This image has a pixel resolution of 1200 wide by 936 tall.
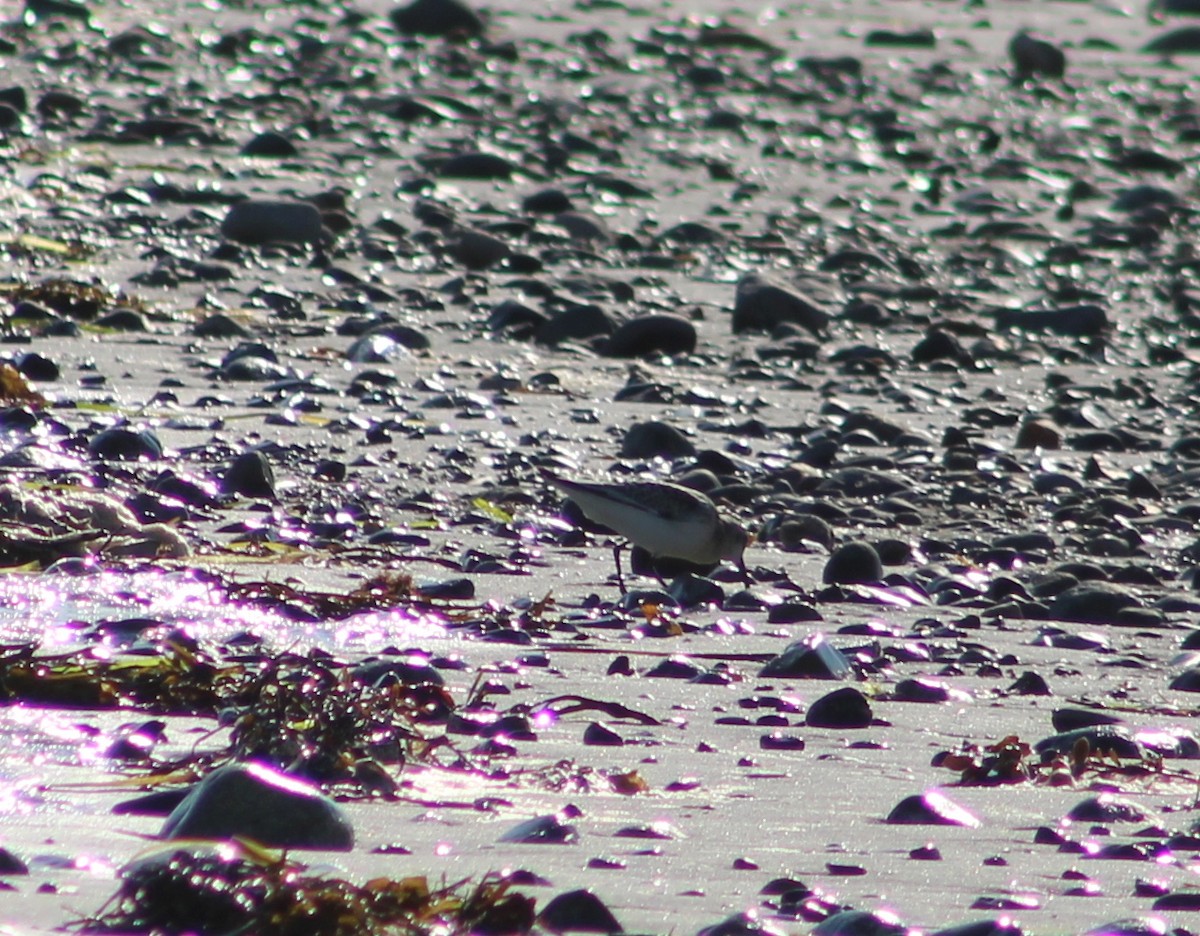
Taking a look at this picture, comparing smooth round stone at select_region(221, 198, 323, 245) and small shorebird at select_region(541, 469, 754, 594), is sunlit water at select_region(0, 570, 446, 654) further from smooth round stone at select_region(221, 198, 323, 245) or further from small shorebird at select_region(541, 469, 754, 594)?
smooth round stone at select_region(221, 198, 323, 245)

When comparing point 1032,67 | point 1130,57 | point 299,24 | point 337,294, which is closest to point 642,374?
point 337,294

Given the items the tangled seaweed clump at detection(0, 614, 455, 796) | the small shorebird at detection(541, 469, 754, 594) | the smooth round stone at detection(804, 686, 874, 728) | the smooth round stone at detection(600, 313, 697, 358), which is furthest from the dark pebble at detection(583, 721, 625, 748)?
the smooth round stone at detection(600, 313, 697, 358)

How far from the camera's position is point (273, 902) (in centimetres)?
213

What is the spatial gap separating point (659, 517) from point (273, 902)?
7.43ft

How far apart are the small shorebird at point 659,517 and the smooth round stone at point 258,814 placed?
1.93 metres

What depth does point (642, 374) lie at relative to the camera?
691cm

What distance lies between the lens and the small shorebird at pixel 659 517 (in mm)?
4332

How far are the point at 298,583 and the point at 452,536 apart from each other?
757 mm

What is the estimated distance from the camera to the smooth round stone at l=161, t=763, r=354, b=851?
2.35 metres

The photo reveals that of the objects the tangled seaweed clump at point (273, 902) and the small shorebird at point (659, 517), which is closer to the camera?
the tangled seaweed clump at point (273, 902)

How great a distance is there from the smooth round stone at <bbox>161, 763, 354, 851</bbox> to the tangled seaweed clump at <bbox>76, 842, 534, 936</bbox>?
13cm

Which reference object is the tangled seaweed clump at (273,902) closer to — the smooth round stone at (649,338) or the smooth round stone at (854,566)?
the smooth round stone at (854,566)

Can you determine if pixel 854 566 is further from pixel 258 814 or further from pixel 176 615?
pixel 258 814

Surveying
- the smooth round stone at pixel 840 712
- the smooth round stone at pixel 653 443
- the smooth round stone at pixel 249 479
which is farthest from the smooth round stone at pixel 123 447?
the smooth round stone at pixel 840 712
